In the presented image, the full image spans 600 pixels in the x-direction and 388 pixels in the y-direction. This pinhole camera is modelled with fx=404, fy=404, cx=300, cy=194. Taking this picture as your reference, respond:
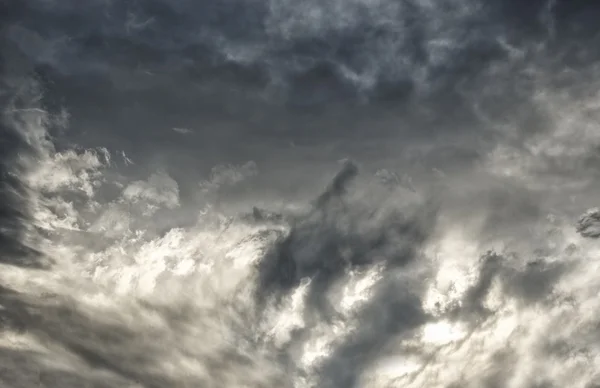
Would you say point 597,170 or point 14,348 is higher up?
point 14,348

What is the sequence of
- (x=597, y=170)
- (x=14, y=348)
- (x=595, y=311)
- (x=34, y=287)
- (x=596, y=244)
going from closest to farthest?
(x=597, y=170), (x=596, y=244), (x=595, y=311), (x=34, y=287), (x=14, y=348)

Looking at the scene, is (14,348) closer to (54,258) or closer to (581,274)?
(54,258)

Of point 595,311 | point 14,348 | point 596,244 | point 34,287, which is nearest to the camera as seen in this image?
point 596,244

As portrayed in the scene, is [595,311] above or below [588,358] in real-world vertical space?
above

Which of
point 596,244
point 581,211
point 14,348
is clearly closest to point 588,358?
point 596,244

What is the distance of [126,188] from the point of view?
39.2 meters

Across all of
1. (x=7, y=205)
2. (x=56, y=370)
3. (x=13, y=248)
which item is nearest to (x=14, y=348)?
(x=56, y=370)

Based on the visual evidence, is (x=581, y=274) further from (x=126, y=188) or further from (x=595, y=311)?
(x=126, y=188)

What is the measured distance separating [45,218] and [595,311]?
6300 cm

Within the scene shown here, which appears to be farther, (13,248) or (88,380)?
(88,380)

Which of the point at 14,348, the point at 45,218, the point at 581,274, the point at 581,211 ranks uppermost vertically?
the point at 45,218

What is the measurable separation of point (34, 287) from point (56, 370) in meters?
16.3

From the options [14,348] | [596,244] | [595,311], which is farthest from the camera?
[14,348]

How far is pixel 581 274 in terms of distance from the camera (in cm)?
4406
